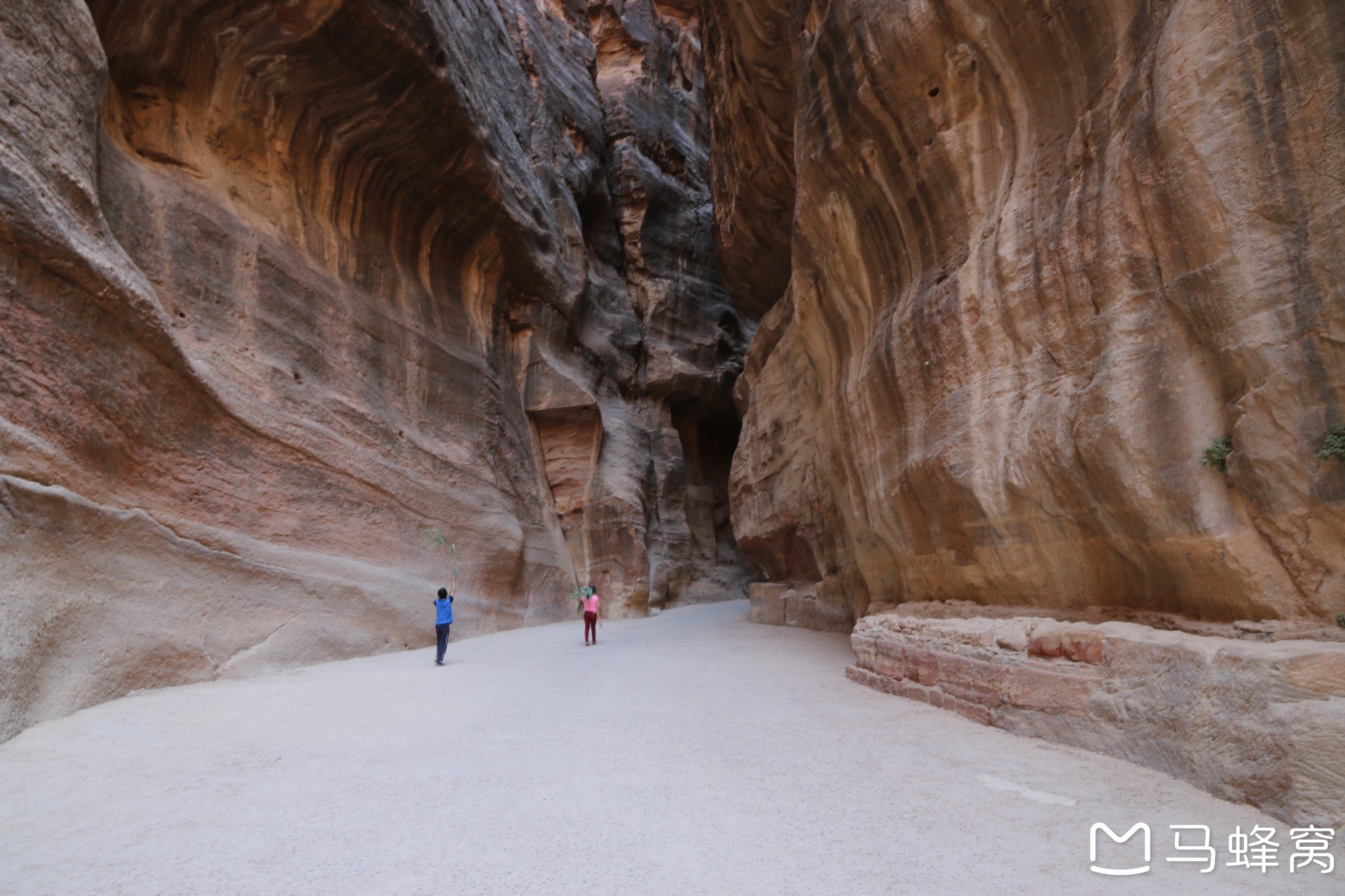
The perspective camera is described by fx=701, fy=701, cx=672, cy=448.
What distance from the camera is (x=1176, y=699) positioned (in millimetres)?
3715

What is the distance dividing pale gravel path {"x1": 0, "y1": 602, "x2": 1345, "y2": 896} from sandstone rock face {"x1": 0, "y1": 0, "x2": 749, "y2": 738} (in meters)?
1.94

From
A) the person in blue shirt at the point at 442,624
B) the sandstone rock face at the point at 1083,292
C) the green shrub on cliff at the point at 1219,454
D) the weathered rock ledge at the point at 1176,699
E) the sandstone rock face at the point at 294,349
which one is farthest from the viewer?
the person in blue shirt at the point at 442,624

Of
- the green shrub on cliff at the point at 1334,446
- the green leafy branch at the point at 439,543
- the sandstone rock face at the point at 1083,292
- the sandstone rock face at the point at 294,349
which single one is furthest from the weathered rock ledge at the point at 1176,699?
the green leafy branch at the point at 439,543

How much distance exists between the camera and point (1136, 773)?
12.3ft

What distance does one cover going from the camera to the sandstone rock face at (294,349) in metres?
6.74

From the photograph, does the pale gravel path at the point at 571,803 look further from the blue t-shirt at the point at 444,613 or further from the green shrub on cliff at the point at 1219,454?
the blue t-shirt at the point at 444,613

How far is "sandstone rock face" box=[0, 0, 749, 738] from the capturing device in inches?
265

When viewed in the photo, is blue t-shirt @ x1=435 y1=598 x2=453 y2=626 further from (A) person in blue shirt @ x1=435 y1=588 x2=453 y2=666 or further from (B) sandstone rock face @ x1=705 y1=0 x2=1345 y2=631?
(B) sandstone rock face @ x1=705 y1=0 x2=1345 y2=631

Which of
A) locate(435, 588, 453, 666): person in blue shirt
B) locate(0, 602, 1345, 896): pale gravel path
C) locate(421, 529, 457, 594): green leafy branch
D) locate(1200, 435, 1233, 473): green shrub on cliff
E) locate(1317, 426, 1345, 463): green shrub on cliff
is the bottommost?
locate(0, 602, 1345, 896): pale gravel path

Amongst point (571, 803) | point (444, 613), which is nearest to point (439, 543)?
point (444, 613)

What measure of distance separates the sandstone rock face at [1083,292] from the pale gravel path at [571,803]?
4.99ft

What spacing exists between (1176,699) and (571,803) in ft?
10.6

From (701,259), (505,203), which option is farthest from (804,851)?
(701,259)

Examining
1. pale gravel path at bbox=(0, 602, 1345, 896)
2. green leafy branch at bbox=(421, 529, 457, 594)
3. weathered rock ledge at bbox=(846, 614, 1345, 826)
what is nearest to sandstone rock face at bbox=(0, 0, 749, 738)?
green leafy branch at bbox=(421, 529, 457, 594)
